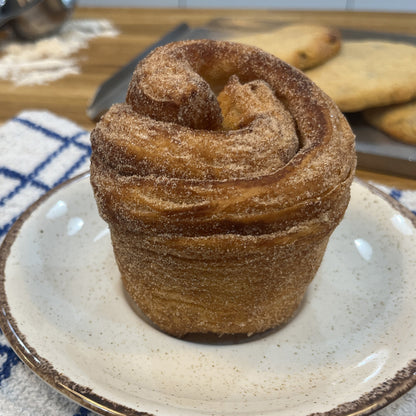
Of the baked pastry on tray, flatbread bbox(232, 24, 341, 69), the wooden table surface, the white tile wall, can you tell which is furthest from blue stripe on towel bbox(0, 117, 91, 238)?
the white tile wall

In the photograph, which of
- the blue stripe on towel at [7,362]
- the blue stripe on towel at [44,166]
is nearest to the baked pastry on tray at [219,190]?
the blue stripe on towel at [7,362]

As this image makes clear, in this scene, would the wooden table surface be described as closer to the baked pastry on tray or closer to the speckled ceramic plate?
the speckled ceramic plate

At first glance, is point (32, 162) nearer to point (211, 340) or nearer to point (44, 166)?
point (44, 166)

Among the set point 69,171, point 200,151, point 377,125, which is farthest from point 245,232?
point 377,125

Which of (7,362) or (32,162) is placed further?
(32,162)

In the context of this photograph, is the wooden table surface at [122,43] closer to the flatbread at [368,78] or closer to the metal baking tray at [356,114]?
the metal baking tray at [356,114]

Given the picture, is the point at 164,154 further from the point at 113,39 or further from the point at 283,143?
the point at 113,39

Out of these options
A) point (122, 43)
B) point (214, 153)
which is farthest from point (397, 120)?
point (122, 43)
